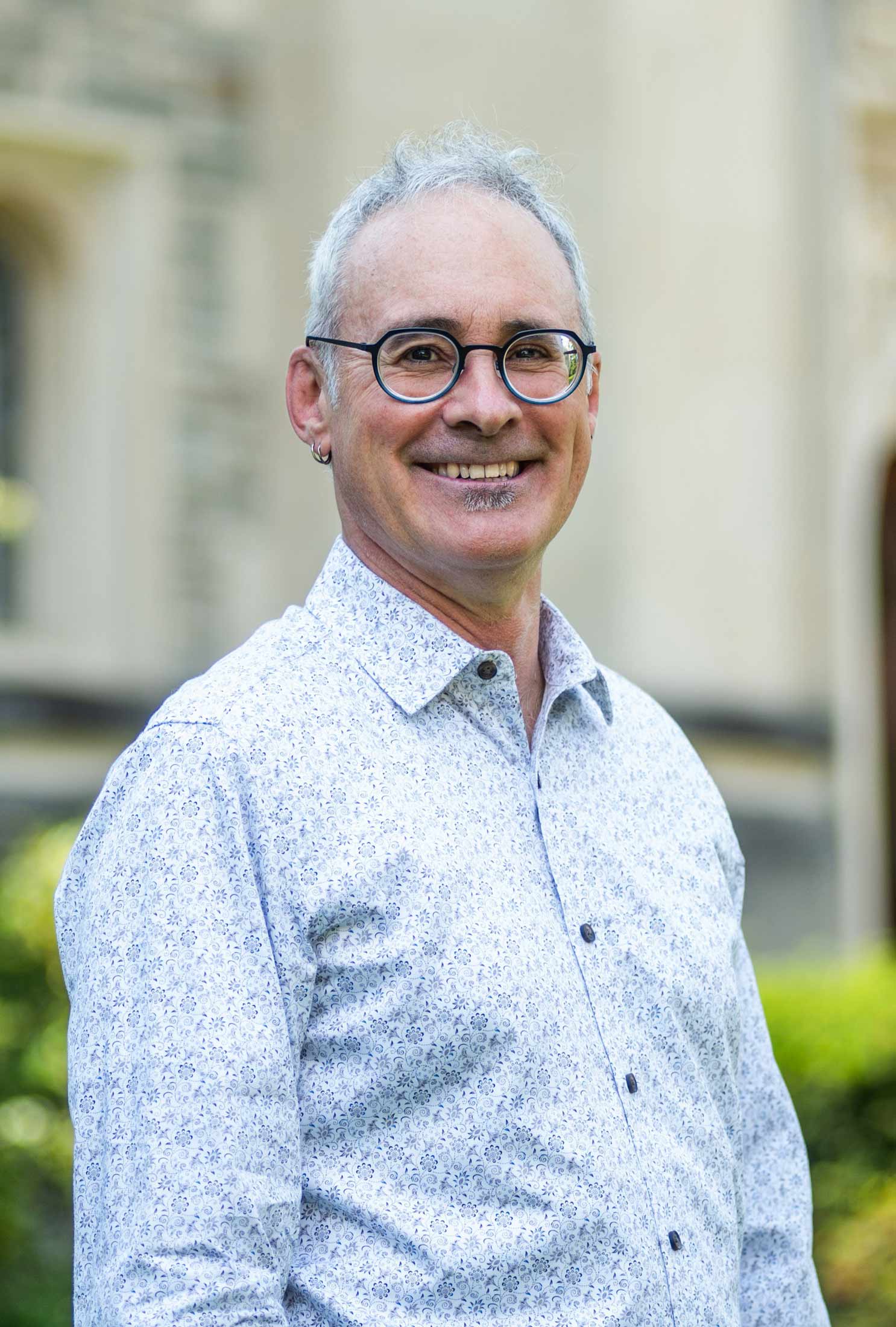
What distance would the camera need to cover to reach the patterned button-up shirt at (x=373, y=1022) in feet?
4.84

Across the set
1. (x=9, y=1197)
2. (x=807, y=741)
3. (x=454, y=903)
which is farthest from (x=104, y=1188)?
(x=807, y=741)

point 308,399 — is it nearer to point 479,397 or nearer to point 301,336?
point 479,397

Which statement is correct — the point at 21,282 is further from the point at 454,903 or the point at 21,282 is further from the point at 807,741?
the point at 454,903

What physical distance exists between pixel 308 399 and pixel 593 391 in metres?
0.32

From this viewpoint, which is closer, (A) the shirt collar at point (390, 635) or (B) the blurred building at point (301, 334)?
(A) the shirt collar at point (390, 635)

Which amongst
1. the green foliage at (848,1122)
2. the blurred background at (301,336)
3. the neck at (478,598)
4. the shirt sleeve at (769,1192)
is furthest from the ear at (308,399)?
the blurred background at (301,336)

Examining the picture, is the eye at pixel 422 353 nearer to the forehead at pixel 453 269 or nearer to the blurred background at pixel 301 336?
the forehead at pixel 453 269

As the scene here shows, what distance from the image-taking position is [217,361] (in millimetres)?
6855

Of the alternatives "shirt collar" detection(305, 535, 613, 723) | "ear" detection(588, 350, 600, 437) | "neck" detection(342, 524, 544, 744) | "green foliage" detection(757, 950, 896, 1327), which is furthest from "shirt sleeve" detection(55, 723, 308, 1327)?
"green foliage" detection(757, 950, 896, 1327)

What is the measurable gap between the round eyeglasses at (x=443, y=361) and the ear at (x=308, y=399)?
0.10 metres

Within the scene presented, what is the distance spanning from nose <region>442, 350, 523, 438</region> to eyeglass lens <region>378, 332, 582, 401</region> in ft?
0.04

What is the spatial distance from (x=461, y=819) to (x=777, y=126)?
6281 mm

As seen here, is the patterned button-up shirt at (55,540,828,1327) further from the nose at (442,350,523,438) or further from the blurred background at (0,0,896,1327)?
the blurred background at (0,0,896,1327)

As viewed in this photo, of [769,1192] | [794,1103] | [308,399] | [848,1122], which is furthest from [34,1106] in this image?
[308,399]
